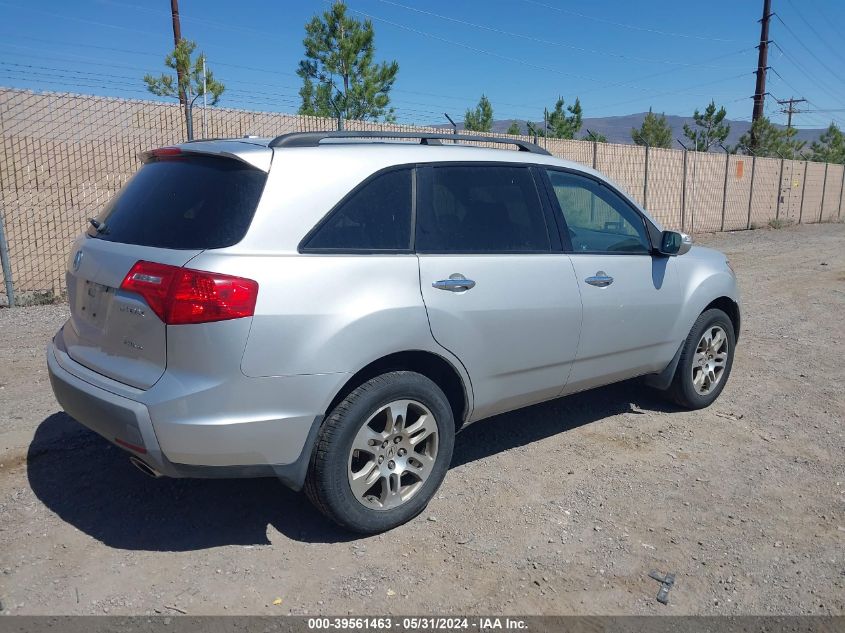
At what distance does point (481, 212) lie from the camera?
380 cm

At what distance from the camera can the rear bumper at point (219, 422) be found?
282 cm

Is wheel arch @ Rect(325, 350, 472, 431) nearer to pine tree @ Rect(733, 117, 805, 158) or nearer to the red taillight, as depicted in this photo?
the red taillight

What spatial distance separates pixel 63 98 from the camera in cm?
895

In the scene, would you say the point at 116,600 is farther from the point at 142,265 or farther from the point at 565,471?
the point at 565,471

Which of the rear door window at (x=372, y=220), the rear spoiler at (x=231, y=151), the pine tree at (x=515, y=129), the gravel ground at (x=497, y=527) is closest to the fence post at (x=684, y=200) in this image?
the pine tree at (x=515, y=129)

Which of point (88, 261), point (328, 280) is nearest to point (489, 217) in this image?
point (328, 280)

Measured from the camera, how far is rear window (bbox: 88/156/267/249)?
297cm

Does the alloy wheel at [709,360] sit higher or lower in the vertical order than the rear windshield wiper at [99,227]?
lower

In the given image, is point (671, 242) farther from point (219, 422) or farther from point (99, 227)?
point (99, 227)

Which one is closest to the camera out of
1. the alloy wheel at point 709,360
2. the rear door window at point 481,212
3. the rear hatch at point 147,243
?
the rear hatch at point 147,243

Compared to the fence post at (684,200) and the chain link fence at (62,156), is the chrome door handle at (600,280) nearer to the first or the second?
the chain link fence at (62,156)

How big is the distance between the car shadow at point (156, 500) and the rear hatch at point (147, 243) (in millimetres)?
807

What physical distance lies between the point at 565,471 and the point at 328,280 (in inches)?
78.9

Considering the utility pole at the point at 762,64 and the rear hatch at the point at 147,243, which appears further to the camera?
the utility pole at the point at 762,64
